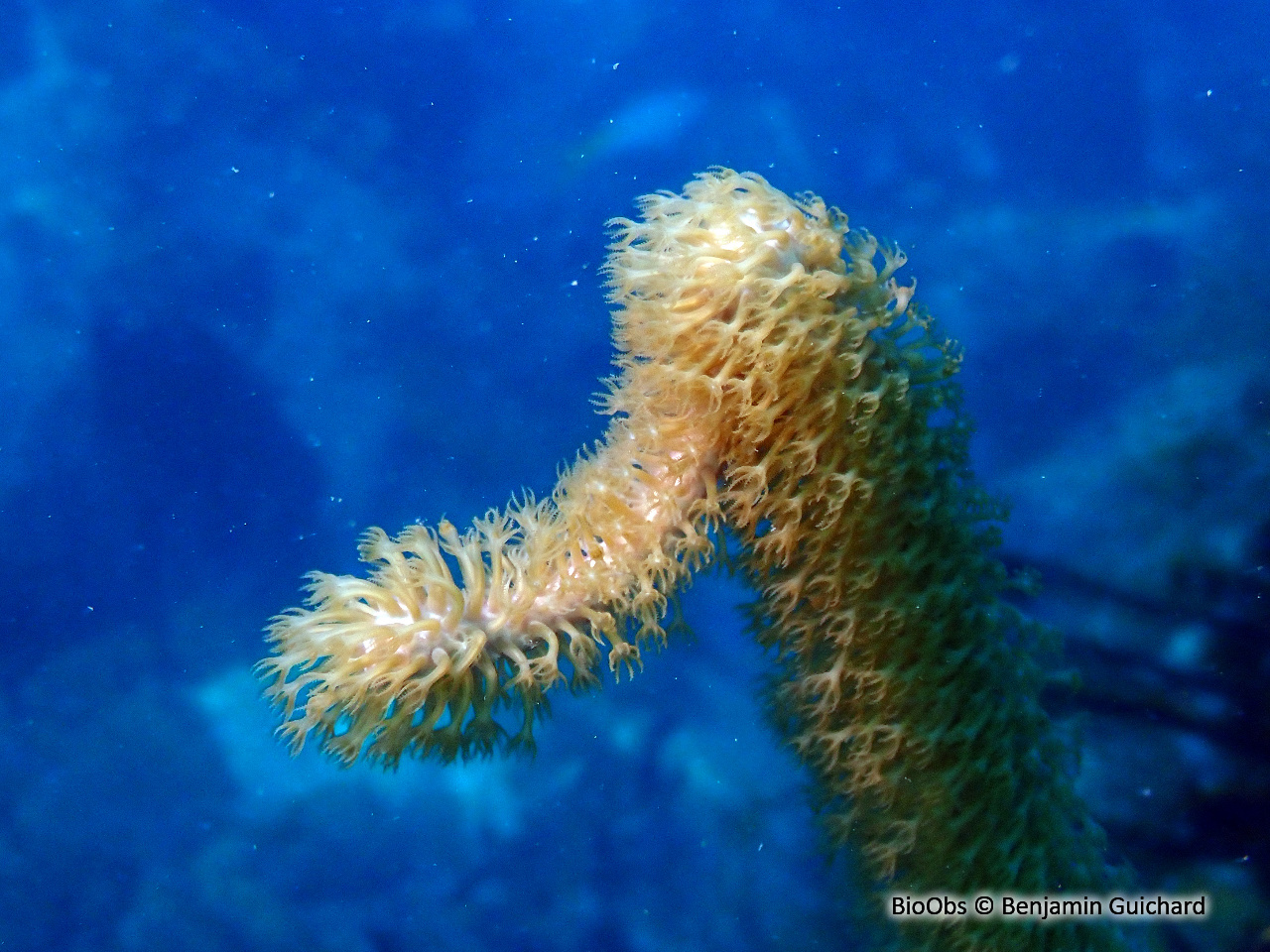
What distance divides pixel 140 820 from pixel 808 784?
432cm

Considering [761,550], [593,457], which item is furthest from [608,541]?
[761,550]

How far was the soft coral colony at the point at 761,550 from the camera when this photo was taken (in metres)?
1.88

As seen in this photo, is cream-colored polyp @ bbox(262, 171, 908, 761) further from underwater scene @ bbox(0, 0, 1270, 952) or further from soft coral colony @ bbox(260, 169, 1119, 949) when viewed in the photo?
underwater scene @ bbox(0, 0, 1270, 952)

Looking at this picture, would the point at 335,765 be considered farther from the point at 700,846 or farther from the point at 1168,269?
the point at 1168,269

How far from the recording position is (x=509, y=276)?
4211 mm

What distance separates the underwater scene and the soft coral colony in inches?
1.4

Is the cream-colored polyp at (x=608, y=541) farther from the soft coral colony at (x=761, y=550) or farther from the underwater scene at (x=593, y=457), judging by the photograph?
the underwater scene at (x=593, y=457)

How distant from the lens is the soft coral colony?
1.88 metres

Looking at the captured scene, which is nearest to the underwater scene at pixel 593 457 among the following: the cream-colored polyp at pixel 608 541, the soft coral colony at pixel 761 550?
the soft coral colony at pixel 761 550

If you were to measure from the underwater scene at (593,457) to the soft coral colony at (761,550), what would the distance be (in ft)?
0.12

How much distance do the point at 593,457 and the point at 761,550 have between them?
1.72ft

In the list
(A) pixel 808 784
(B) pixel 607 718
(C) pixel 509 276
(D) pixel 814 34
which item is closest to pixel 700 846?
(B) pixel 607 718

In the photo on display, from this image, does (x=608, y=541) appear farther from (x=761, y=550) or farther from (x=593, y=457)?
(x=761, y=550)

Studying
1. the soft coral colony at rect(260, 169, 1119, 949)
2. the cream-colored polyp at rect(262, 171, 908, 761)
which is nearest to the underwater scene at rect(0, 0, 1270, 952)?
the soft coral colony at rect(260, 169, 1119, 949)
